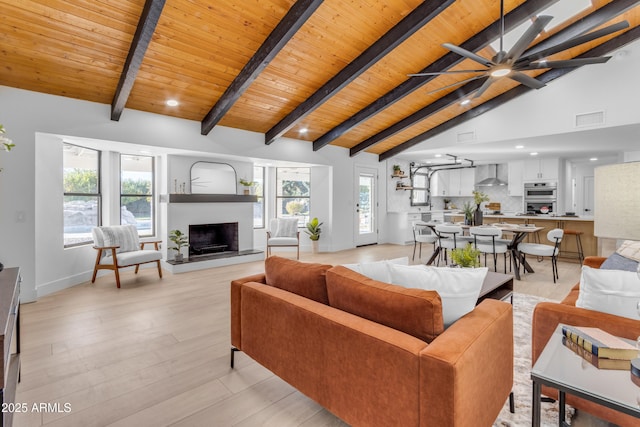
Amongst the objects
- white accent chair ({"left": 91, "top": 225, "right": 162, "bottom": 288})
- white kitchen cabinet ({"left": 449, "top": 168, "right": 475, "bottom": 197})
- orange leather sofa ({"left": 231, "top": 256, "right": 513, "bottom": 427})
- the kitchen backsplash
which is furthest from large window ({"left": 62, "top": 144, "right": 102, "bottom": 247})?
the kitchen backsplash

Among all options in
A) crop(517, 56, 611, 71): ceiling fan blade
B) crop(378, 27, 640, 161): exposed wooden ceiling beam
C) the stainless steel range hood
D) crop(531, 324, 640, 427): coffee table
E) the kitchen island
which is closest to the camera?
crop(531, 324, 640, 427): coffee table

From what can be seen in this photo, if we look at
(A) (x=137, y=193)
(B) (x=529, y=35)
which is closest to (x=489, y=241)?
(B) (x=529, y=35)

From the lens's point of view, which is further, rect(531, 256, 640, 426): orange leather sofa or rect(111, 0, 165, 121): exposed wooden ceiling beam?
rect(111, 0, 165, 121): exposed wooden ceiling beam

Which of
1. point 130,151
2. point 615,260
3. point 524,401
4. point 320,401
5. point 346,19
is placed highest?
point 346,19

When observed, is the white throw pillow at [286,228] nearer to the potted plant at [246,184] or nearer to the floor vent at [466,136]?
the potted plant at [246,184]

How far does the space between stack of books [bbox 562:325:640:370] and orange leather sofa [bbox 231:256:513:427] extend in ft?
0.94

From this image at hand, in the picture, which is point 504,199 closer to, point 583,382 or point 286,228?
point 286,228

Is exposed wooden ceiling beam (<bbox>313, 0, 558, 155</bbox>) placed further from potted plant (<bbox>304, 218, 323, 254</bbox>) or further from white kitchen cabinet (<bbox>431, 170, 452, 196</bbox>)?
white kitchen cabinet (<bbox>431, 170, 452, 196</bbox>)

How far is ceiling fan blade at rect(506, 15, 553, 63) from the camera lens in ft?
8.43

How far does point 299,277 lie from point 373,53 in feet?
10.5

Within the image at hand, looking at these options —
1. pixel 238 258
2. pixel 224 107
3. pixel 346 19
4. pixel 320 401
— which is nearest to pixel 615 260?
pixel 320 401

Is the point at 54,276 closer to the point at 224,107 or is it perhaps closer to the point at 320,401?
the point at 224,107

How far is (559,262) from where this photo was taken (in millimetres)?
6066

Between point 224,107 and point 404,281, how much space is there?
391 centimetres
